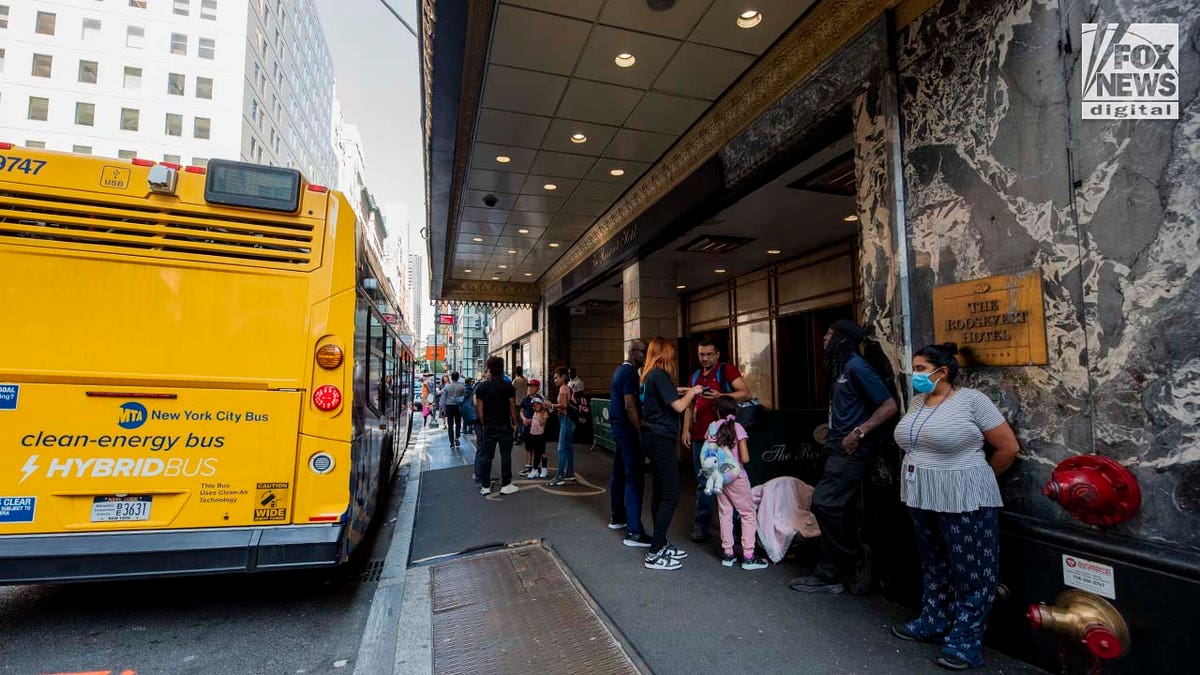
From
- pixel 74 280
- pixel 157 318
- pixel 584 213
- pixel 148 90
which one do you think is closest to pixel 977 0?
pixel 157 318

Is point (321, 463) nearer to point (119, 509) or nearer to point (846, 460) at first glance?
point (119, 509)

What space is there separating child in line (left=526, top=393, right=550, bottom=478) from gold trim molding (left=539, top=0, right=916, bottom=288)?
3432mm

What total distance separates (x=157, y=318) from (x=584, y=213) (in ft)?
24.3

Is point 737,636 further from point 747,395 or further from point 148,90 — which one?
point 148,90

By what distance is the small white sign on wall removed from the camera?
8.08 ft

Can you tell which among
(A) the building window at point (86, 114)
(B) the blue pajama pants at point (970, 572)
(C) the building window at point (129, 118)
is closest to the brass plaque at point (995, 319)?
(B) the blue pajama pants at point (970, 572)

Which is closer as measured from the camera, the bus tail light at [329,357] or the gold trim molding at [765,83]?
the bus tail light at [329,357]

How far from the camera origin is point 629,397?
4.89m

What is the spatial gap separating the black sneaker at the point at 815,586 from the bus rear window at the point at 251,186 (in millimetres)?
4267

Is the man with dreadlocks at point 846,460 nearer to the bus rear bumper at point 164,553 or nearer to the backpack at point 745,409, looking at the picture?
the backpack at point 745,409

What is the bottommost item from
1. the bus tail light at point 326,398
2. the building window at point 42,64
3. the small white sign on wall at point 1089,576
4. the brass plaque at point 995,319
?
the small white sign on wall at point 1089,576

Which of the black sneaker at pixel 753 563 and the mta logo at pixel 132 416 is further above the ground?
the mta logo at pixel 132 416

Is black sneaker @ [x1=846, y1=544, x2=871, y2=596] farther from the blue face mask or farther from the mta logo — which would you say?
Result: the mta logo

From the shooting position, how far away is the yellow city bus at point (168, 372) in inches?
126
